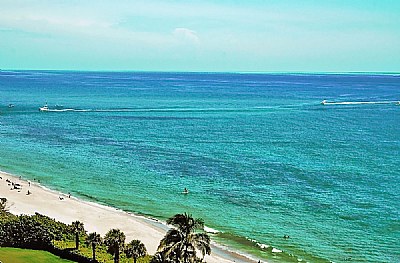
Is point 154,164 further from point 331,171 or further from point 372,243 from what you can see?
point 372,243

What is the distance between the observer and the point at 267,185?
70.9 metres

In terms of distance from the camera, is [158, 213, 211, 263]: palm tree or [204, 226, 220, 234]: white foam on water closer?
[158, 213, 211, 263]: palm tree

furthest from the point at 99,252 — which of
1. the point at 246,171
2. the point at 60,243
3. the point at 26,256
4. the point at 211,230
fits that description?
the point at 246,171

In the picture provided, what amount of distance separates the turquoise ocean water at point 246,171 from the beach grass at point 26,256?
17.3 m

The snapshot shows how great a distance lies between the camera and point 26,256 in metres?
44.1

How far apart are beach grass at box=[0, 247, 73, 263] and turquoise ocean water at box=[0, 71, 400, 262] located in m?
17.3

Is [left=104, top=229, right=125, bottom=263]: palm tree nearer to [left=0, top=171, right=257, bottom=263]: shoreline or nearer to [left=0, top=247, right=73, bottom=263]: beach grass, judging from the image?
[left=0, top=247, right=73, bottom=263]: beach grass

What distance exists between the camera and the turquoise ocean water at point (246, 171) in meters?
54.8

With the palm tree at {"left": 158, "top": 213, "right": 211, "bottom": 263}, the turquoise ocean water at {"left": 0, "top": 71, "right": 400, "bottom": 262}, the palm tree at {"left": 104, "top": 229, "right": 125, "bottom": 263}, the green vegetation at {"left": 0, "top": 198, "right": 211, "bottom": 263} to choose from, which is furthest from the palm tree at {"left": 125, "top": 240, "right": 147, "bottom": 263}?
the turquoise ocean water at {"left": 0, "top": 71, "right": 400, "bottom": 262}

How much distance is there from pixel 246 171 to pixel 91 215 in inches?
1072

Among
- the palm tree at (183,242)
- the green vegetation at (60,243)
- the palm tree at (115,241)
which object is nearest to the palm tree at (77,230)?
the green vegetation at (60,243)

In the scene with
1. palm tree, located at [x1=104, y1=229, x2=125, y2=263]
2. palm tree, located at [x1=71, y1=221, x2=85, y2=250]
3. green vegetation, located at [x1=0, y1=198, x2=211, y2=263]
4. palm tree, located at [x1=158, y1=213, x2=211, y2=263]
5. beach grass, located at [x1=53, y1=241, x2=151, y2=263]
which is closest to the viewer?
palm tree, located at [x1=158, y1=213, x2=211, y2=263]

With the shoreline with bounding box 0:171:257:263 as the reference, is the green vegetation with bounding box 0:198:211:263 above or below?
above

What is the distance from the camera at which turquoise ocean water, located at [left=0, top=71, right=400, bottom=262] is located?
180 feet
